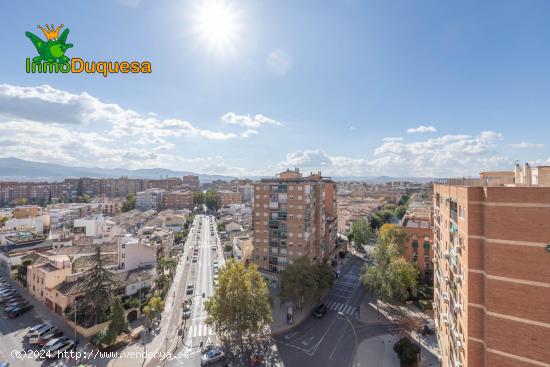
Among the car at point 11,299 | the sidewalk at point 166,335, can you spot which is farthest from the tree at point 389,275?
the car at point 11,299

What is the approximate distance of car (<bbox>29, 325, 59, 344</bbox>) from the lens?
97.0ft

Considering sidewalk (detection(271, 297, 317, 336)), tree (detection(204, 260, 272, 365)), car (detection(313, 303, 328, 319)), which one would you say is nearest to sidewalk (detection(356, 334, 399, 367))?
car (detection(313, 303, 328, 319))

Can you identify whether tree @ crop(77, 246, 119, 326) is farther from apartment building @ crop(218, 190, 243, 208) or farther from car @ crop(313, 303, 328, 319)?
apartment building @ crop(218, 190, 243, 208)

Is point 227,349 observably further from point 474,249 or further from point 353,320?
point 474,249

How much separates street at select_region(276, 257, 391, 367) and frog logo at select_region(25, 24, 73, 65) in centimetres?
3780

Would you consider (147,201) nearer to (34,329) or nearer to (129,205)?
(129,205)

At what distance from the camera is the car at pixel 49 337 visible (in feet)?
97.1

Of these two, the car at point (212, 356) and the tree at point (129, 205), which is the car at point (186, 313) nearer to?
the car at point (212, 356)

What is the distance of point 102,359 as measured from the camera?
1075 inches

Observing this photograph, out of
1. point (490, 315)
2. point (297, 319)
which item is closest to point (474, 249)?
point (490, 315)

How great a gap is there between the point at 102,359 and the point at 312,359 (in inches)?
866

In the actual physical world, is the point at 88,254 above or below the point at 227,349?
above

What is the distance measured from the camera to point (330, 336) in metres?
32.2

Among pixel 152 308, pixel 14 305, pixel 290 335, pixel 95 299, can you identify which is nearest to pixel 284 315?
pixel 290 335
